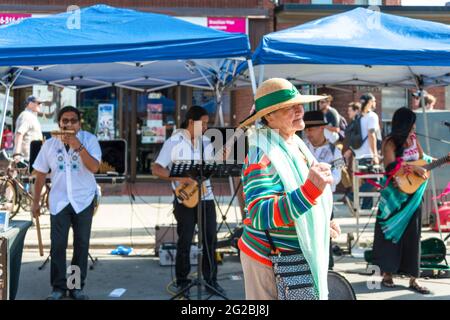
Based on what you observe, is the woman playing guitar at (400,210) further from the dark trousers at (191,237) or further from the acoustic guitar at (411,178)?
the dark trousers at (191,237)

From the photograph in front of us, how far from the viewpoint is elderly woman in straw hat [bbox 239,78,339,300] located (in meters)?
2.95

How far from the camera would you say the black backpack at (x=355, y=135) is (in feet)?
36.2

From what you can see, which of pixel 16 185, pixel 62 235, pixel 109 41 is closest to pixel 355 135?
pixel 16 185

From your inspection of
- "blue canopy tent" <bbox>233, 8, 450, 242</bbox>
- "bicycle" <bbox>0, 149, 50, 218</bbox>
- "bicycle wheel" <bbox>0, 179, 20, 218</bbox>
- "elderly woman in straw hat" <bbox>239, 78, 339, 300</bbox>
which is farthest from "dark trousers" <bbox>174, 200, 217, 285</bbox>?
"bicycle wheel" <bbox>0, 179, 20, 218</bbox>

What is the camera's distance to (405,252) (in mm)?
6484

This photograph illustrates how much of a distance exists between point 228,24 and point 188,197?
8.35 m

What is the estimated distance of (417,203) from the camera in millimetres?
6449

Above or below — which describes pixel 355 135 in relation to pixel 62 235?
above

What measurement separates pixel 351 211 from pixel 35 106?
6.06 m

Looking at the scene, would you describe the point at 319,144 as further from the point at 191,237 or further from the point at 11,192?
the point at 11,192

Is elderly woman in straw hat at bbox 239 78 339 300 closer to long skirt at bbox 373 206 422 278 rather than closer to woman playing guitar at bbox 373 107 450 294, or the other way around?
woman playing guitar at bbox 373 107 450 294

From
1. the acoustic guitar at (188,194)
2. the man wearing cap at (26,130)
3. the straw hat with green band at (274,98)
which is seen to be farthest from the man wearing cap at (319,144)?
the man wearing cap at (26,130)

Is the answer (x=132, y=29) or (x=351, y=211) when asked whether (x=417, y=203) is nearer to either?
(x=132, y=29)
